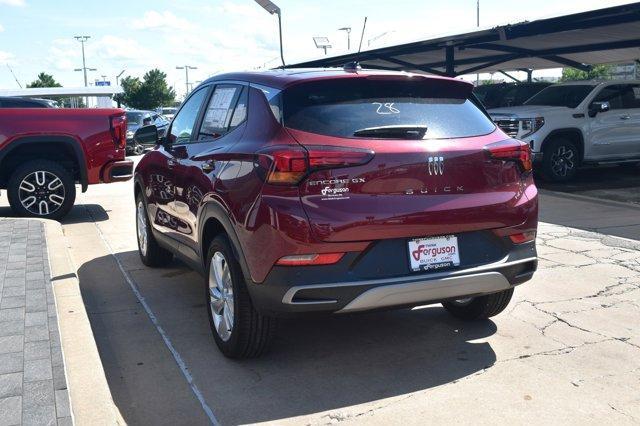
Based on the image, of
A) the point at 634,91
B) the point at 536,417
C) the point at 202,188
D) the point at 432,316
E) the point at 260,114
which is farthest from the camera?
the point at 634,91

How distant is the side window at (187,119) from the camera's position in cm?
533

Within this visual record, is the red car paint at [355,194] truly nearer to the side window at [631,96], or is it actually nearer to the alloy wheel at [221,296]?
the alloy wheel at [221,296]

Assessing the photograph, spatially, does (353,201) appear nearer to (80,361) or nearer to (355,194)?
(355,194)

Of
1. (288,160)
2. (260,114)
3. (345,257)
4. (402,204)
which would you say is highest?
(260,114)

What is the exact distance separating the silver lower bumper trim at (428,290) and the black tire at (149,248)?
3275 millimetres

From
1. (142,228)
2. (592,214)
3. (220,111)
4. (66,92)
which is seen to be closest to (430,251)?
(220,111)

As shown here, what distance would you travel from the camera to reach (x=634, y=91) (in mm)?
13219

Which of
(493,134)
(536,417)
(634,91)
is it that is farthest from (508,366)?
(634,91)

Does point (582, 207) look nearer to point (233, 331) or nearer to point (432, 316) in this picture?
point (432, 316)

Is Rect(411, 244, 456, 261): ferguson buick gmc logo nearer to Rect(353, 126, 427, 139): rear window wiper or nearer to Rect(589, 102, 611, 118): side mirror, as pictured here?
Rect(353, 126, 427, 139): rear window wiper

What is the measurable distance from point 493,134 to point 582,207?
6096 mm

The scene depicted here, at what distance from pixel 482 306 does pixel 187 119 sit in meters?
2.78

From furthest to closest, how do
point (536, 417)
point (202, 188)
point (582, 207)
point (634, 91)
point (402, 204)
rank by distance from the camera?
1. point (634, 91)
2. point (582, 207)
3. point (202, 188)
4. point (402, 204)
5. point (536, 417)

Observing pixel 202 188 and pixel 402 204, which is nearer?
pixel 402 204
